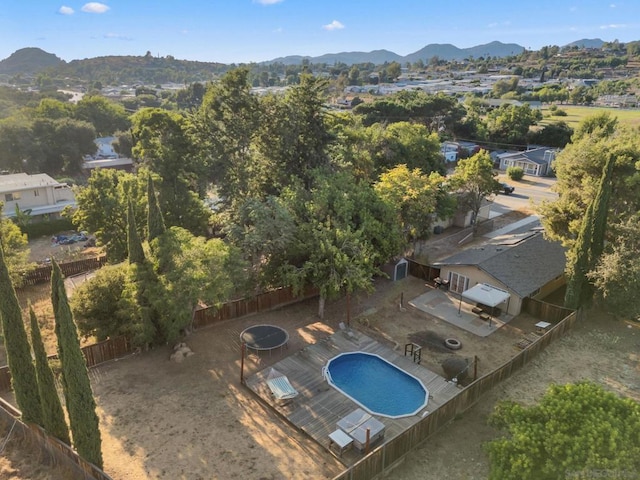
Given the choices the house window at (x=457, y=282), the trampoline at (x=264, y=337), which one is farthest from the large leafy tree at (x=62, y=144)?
the house window at (x=457, y=282)

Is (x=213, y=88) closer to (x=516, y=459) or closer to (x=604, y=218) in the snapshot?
(x=604, y=218)

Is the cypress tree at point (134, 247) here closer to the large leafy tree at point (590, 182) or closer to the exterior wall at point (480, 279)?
the exterior wall at point (480, 279)

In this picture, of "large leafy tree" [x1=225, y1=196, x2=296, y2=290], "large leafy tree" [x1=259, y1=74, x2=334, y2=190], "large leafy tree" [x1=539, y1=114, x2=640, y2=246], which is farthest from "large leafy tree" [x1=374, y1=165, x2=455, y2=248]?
"large leafy tree" [x1=225, y1=196, x2=296, y2=290]

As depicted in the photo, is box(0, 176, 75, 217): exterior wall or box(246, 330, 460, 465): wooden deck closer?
box(246, 330, 460, 465): wooden deck

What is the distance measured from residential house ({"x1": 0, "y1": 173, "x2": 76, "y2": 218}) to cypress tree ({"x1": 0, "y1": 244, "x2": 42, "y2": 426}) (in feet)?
102

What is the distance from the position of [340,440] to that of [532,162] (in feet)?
184

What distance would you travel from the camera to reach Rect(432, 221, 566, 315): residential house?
25.0 metres

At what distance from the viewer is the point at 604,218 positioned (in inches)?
898

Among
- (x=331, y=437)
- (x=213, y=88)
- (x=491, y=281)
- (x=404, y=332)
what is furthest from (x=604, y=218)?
(x=213, y=88)

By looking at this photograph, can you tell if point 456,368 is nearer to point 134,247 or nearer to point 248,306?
point 248,306

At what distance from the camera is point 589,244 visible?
899 inches

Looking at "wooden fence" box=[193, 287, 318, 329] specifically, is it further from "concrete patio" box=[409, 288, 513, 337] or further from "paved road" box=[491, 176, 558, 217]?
"paved road" box=[491, 176, 558, 217]

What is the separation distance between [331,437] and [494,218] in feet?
110

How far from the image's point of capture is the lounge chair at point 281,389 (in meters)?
17.4
